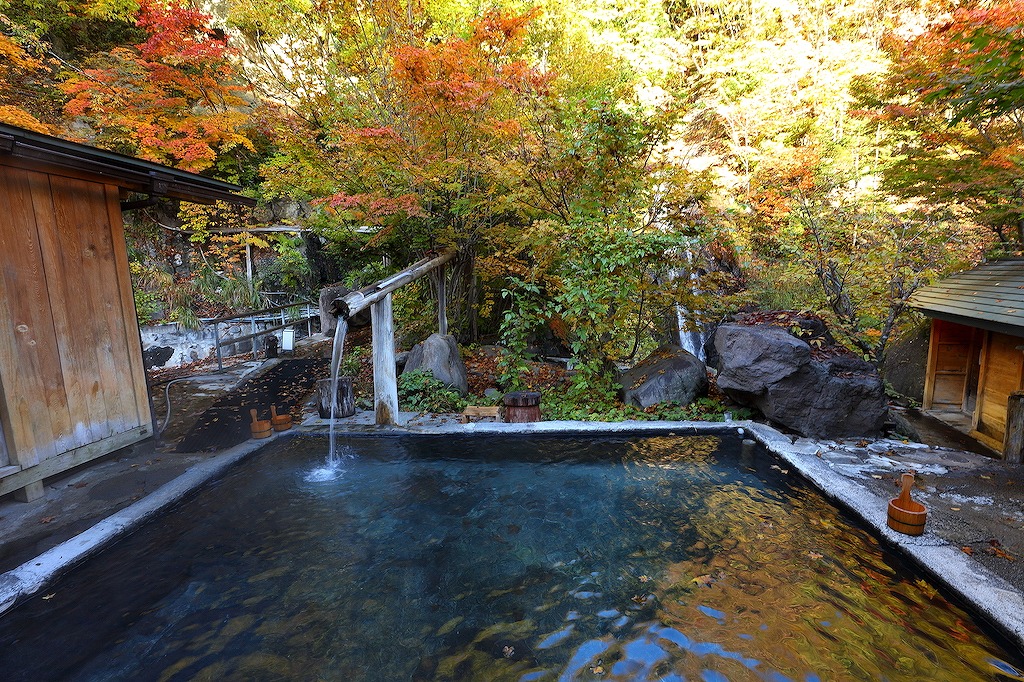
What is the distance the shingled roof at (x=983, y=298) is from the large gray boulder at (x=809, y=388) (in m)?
1.46

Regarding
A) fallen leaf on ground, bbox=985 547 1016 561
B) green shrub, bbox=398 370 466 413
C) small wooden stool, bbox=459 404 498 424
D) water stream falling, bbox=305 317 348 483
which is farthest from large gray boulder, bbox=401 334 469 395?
fallen leaf on ground, bbox=985 547 1016 561

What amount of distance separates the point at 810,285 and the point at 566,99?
732 cm

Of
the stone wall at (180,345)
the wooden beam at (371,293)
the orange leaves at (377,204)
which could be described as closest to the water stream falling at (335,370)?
the wooden beam at (371,293)

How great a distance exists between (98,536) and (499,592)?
341 centimetres

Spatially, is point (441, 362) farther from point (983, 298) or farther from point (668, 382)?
point (983, 298)

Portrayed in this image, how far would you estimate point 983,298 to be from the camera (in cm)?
685

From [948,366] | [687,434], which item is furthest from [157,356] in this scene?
[948,366]

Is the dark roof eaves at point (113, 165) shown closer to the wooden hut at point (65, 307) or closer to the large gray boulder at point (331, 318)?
the wooden hut at point (65, 307)

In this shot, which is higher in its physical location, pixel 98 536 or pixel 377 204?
pixel 377 204

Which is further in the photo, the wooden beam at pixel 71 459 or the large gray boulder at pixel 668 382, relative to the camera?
the large gray boulder at pixel 668 382

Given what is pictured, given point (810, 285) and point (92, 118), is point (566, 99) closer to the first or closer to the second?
point (810, 285)

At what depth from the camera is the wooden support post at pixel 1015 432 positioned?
221 inches

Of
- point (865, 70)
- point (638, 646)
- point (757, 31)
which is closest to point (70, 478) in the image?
point (638, 646)

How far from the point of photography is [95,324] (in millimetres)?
5410
